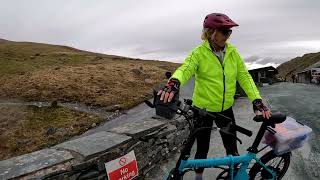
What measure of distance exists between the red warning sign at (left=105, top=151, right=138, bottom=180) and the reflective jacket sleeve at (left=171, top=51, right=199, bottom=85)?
2.19m

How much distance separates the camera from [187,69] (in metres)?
4.64

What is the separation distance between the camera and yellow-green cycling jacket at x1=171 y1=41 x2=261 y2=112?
4.93 metres

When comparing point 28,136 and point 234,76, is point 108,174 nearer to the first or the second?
point 234,76

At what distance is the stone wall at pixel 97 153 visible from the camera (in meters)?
5.02

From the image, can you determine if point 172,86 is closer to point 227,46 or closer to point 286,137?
point 227,46

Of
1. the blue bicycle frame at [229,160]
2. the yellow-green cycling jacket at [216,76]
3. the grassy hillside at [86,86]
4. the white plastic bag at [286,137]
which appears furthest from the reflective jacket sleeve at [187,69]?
the grassy hillside at [86,86]

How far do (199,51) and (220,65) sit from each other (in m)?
0.33

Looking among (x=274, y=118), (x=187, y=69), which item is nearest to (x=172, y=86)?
(x=187, y=69)

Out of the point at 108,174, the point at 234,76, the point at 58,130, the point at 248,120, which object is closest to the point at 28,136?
the point at 58,130

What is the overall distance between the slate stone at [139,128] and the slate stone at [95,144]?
25 centimetres

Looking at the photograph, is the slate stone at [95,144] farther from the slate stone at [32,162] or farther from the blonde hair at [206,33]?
the blonde hair at [206,33]

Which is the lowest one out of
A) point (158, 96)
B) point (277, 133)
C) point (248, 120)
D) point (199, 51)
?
point (248, 120)

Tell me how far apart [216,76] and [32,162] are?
2.54m

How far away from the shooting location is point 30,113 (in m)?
25.7
